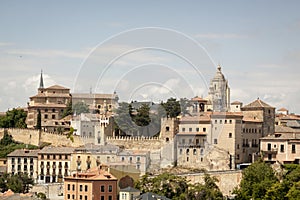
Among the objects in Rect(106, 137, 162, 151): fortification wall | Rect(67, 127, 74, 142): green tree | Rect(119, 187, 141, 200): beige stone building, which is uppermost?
Rect(67, 127, 74, 142): green tree

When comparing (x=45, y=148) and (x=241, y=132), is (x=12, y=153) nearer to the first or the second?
(x=45, y=148)

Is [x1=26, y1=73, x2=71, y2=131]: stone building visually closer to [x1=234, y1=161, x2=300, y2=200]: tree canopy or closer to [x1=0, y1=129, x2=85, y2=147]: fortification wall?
[x1=0, y1=129, x2=85, y2=147]: fortification wall

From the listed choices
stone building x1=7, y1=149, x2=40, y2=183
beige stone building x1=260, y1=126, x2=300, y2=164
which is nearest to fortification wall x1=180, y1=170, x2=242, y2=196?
beige stone building x1=260, y1=126, x2=300, y2=164

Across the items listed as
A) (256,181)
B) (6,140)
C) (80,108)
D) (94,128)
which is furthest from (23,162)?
(256,181)

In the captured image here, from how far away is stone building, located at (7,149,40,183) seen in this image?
60688 mm

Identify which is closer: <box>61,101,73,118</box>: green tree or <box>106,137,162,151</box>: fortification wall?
<box>106,137,162,151</box>: fortification wall

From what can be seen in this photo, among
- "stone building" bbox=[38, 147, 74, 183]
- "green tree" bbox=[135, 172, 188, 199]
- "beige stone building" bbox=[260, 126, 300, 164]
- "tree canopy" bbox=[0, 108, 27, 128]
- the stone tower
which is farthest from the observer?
"tree canopy" bbox=[0, 108, 27, 128]

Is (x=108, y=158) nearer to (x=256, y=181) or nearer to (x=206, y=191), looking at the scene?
(x=206, y=191)

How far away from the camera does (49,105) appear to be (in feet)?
254

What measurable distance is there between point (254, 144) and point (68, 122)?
20.6 meters

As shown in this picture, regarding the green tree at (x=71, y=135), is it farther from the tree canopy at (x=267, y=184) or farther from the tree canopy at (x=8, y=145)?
the tree canopy at (x=267, y=184)

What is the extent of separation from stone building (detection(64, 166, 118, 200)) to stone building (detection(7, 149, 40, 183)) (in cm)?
1333

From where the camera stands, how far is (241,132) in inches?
2215

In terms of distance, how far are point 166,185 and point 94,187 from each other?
4626 mm
